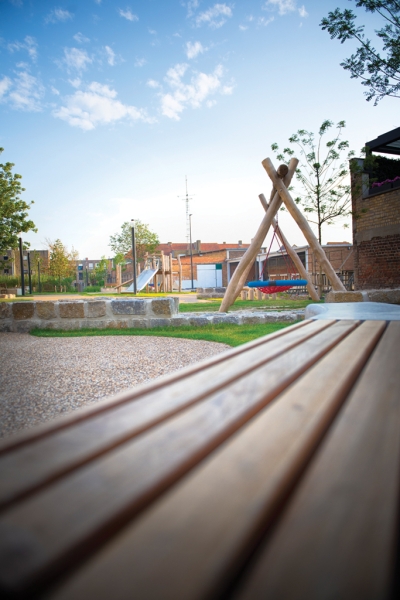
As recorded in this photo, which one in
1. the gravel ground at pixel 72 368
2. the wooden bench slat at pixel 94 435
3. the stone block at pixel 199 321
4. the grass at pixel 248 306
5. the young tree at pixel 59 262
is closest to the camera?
the wooden bench slat at pixel 94 435

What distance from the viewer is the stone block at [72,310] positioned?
696cm

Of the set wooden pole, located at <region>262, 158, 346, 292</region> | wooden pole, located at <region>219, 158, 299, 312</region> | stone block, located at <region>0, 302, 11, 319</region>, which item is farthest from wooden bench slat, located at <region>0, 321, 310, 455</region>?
stone block, located at <region>0, 302, 11, 319</region>

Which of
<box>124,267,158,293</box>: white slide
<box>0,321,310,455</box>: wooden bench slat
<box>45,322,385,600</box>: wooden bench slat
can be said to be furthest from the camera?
<box>124,267,158,293</box>: white slide

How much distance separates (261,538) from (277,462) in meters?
0.18

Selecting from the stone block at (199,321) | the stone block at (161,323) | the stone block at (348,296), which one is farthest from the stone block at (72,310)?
the stone block at (348,296)

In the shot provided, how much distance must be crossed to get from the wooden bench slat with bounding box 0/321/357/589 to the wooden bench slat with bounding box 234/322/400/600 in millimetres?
185

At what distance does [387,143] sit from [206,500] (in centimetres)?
1367

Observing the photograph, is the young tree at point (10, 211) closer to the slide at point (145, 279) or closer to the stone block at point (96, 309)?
the slide at point (145, 279)

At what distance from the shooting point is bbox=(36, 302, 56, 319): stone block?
6.96 m

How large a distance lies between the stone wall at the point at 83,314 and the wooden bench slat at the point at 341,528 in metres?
6.22

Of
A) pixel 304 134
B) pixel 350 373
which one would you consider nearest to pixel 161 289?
pixel 304 134

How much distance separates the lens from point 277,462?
63 centimetres

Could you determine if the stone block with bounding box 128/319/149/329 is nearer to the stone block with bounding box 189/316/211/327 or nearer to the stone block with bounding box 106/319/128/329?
the stone block with bounding box 106/319/128/329

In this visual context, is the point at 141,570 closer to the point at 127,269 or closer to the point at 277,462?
the point at 277,462
